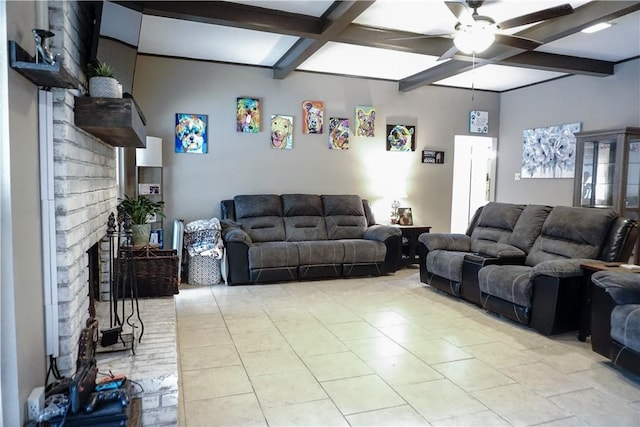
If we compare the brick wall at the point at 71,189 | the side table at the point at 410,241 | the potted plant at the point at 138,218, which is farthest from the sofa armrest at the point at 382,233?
the brick wall at the point at 71,189

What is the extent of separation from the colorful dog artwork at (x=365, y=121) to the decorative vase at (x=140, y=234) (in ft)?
11.4

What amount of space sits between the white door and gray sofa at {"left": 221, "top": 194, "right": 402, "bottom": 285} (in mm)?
2809

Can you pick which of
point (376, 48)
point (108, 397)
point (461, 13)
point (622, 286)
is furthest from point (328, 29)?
point (108, 397)

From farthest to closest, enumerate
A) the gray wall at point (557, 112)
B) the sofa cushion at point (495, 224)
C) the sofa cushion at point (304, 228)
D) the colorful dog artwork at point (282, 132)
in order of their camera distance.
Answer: the colorful dog artwork at point (282, 132) → the sofa cushion at point (304, 228) → the gray wall at point (557, 112) → the sofa cushion at point (495, 224)

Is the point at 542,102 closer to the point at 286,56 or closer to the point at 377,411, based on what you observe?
the point at 286,56

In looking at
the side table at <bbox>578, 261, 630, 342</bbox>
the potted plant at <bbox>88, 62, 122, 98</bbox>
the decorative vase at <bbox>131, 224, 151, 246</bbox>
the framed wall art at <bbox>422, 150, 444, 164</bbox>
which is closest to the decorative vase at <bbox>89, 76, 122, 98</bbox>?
the potted plant at <bbox>88, 62, 122, 98</bbox>

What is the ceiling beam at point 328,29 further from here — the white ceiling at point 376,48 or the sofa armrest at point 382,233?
the sofa armrest at point 382,233

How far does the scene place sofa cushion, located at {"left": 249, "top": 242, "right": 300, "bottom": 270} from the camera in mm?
4723

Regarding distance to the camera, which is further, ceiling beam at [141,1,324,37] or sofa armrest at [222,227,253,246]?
sofa armrest at [222,227,253,246]

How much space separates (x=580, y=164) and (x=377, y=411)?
454 cm

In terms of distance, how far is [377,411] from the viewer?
2207 millimetres

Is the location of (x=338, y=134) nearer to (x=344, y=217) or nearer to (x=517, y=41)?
(x=344, y=217)

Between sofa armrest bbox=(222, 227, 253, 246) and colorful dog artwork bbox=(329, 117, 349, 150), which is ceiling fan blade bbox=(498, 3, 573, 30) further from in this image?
sofa armrest bbox=(222, 227, 253, 246)

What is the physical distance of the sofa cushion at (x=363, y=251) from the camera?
5094 millimetres
